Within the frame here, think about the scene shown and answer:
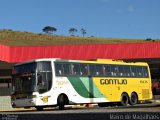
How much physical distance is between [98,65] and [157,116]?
18.7 metres

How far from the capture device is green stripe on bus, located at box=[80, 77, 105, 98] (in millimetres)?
30442

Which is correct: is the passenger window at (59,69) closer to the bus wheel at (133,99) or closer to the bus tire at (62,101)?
the bus tire at (62,101)

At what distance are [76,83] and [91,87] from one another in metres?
1.54

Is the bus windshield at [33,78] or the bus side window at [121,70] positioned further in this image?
the bus side window at [121,70]

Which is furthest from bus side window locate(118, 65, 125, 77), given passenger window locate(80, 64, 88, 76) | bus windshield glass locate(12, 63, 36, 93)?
bus windshield glass locate(12, 63, 36, 93)

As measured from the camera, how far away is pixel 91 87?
31.0m

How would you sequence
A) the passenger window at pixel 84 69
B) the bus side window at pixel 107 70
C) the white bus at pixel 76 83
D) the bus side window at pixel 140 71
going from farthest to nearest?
1. the bus side window at pixel 140 71
2. the bus side window at pixel 107 70
3. the passenger window at pixel 84 69
4. the white bus at pixel 76 83

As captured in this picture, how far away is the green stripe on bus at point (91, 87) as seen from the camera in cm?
3044

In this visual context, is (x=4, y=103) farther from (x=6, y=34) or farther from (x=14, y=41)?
(x=6, y=34)

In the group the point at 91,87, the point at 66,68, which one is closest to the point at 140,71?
the point at 91,87

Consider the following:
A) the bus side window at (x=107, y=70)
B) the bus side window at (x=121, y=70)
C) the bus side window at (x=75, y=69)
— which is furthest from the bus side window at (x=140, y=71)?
the bus side window at (x=75, y=69)

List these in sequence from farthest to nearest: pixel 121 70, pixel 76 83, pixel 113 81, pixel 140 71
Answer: pixel 140 71 → pixel 121 70 → pixel 113 81 → pixel 76 83

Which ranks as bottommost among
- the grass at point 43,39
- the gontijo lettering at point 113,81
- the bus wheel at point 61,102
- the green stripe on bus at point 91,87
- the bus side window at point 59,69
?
the bus wheel at point 61,102

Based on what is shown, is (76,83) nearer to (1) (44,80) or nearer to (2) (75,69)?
(2) (75,69)
